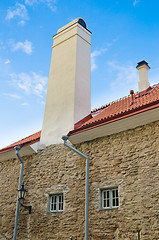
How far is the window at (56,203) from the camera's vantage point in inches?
323

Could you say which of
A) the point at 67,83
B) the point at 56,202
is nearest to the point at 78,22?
the point at 67,83

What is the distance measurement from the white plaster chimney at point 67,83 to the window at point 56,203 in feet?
6.03

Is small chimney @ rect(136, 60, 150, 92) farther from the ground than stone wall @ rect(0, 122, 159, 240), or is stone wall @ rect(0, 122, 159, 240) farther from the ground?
small chimney @ rect(136, 60, 150, 92)

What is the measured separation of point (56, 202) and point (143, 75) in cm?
543

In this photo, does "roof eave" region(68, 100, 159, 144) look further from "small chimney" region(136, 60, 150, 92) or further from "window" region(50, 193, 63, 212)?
"small chimney" region(136, 60, 150, 92)

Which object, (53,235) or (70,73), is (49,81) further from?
(53,235)

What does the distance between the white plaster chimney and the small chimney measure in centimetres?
197

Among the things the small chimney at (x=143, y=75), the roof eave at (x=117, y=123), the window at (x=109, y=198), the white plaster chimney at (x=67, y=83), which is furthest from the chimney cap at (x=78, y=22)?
the window at (x=109, y=198)

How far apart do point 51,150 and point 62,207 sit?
198 cm

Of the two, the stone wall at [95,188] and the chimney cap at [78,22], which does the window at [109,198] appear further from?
the chimney cap at [78,22]

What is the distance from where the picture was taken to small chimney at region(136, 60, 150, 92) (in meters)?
9.69

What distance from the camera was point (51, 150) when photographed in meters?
9.21

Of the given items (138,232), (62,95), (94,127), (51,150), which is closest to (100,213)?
(138,232)

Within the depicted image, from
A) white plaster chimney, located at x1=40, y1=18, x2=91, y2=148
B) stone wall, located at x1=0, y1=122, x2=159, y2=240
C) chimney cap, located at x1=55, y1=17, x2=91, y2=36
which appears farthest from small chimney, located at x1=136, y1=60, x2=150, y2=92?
chimney cap, located at x1=55, y1=17, x2=91, y2=36
